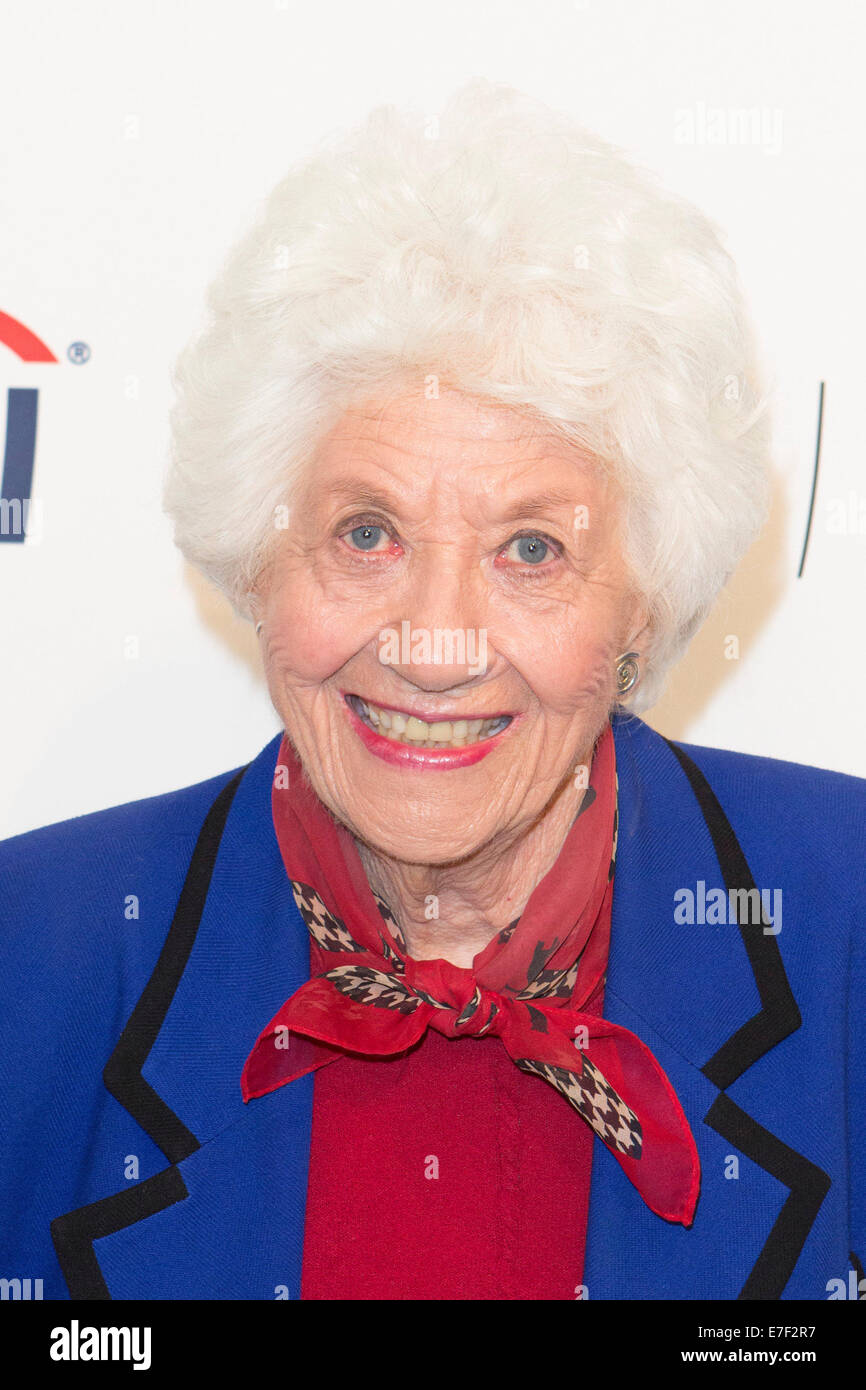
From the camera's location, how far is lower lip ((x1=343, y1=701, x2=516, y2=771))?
1507mm

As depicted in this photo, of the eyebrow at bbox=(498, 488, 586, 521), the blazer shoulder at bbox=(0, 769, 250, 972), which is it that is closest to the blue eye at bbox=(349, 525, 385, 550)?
the eyebrow at bbox=(498, 488, 586, 521)

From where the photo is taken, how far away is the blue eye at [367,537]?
149 cm

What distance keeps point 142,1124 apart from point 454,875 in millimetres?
430

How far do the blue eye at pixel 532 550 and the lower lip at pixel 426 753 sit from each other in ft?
0.55

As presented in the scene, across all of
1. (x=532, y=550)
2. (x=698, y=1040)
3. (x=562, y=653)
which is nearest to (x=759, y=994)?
(x=698, y=1040)

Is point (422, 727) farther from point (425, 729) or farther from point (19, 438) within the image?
point (19, 438)

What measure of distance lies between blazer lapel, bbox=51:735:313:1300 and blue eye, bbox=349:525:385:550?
1.37ft

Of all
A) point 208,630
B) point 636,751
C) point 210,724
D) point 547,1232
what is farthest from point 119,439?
point 547,1232

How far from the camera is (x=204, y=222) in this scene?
1979 millimetres

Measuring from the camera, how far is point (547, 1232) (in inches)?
60.2

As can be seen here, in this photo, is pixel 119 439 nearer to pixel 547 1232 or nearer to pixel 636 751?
pixel 636 751

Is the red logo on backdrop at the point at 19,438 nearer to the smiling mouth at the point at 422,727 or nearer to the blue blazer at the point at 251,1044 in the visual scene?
the blue blazer at the point at 251,1044

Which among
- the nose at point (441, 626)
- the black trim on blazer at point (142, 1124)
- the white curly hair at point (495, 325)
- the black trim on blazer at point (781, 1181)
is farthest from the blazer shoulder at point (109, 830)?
the black trim on blazer at point (781, 1181)

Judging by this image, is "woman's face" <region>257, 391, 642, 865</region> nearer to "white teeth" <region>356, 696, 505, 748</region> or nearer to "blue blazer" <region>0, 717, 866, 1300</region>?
"white teeth" <region>356, 696, 505, 748</region>
